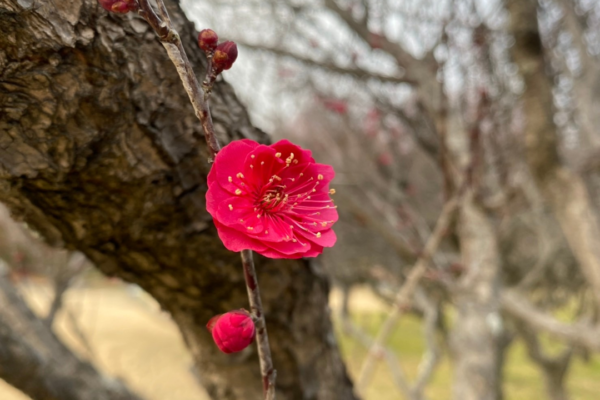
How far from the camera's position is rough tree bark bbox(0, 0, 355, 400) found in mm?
706

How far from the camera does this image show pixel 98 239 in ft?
3.05

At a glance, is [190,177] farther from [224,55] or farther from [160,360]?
[160,360]

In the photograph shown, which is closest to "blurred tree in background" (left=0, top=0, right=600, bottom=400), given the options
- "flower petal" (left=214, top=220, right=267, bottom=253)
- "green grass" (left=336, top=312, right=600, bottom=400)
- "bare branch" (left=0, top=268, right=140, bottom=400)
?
"flower petal" (left=214, top=220, right=267, bottom=253)

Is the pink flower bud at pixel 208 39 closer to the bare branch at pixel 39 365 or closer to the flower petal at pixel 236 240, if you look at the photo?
the flower petal at pixel 236 240

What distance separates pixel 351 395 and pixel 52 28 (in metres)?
1.28

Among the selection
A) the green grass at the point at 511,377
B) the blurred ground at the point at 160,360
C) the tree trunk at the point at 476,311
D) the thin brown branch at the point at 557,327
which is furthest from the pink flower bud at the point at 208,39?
the green grass at the point at 511,377

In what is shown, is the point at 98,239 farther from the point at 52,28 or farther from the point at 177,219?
the point at 52,28

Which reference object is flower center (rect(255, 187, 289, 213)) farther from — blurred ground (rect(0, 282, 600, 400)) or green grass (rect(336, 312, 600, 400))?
green grass (rect(336, 312, 600, 400))

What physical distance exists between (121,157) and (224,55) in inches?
11.8

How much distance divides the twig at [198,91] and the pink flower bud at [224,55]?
1 centimetres

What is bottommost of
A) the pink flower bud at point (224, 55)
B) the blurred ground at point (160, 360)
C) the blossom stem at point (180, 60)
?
the blurred ground at point (160, 360)

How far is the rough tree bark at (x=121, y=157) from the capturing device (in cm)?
71

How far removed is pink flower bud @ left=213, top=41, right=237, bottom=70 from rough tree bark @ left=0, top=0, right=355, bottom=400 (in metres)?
0.19

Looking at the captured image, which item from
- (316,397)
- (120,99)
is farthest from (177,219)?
(316,397)
